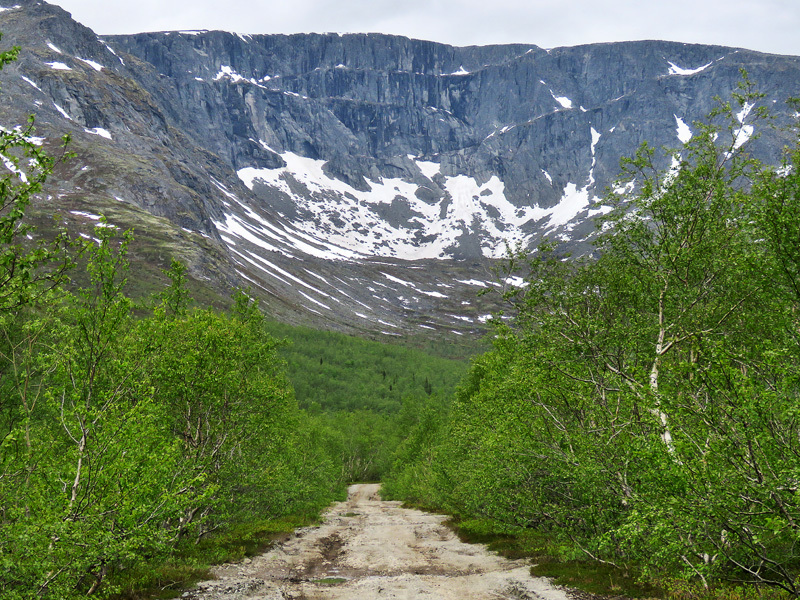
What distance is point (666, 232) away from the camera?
667 inches

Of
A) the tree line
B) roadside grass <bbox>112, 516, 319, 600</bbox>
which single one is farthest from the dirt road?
the tree line

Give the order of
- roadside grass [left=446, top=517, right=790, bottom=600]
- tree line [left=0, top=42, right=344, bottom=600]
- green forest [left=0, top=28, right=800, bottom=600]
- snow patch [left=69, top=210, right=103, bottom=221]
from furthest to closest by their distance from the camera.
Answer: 1. snow patch [left=69, top=210, right=103, bottom=221]
2. roadside grass [left=446, top=517, right=790, bottom=600]
3. green forest [left=0, top=28, right=800, bottom=600]
4. tree line [left=0, top=42, right=344, bottom=600]

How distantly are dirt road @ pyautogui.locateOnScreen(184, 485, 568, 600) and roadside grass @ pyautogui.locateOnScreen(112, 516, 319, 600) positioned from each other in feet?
2.38

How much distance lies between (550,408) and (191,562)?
631 inches

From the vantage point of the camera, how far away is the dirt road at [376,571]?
1864 cm

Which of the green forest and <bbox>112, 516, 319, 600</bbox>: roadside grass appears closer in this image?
the green forest

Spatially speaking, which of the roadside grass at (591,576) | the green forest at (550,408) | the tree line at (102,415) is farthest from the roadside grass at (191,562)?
the roadside grass at (591,576)

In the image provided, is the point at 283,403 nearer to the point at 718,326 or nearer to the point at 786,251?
the point at 718,326

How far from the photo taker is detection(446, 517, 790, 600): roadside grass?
1395 cm

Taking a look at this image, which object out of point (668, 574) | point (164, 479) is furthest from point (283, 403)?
point (668, 574)

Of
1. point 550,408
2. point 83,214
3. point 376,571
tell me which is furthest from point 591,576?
point 83,214

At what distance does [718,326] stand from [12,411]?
32129 millimetres

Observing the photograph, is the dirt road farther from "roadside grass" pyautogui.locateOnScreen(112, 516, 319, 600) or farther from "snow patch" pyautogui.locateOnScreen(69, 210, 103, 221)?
"snow patch" pyautogui.locateOnScreen(69, 210, 103, 221)

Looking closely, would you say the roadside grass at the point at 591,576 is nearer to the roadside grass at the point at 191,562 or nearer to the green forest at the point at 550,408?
the green forest at the point at 550,408
